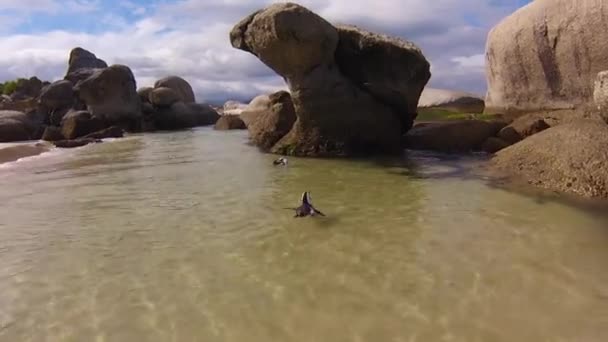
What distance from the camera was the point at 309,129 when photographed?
13.0m

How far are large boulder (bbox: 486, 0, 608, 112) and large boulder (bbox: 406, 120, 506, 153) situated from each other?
2317 mm

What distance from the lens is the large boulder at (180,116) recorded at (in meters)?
29.5

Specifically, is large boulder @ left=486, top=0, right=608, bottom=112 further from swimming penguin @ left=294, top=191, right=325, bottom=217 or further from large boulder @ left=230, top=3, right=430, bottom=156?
swimming penguin @ left=294, top=191, right=325, bottom=217

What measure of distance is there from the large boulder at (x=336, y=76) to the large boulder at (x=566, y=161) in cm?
345

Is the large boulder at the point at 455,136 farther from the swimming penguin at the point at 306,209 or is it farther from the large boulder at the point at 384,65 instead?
the swimming penguin at the point at 306,209

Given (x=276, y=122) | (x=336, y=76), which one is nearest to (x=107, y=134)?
(x=276, y=122)

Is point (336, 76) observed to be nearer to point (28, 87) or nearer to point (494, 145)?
point (494, 145)

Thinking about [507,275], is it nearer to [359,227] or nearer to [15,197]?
[359,227]

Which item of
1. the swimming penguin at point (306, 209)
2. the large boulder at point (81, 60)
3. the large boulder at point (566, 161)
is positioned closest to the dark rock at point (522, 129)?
the large boulder at point (566, 161)

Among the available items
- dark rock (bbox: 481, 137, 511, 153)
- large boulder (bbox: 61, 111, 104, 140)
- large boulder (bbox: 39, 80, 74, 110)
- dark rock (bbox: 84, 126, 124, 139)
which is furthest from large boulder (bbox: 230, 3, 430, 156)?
large boulder (bbox: 39, 80, 74, 110)

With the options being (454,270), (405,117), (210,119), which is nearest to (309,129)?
(405,117)

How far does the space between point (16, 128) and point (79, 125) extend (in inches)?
107

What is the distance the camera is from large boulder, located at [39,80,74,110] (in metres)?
26.6

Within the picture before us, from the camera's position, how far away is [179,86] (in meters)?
34.9
